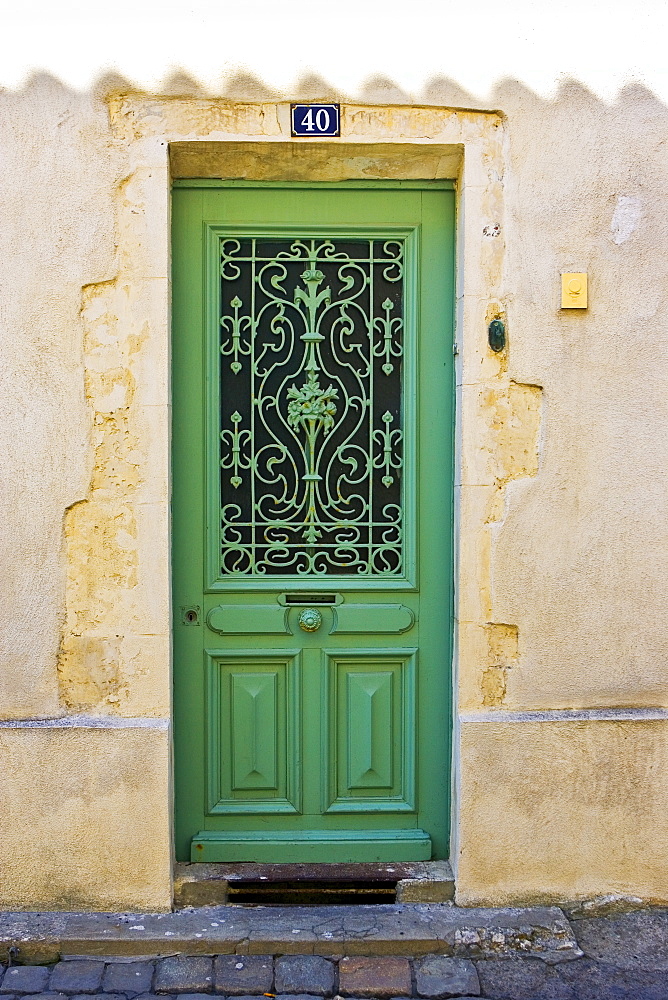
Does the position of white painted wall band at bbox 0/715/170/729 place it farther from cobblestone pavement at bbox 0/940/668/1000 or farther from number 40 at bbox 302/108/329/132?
number 40 at bbox 302/108/329/132

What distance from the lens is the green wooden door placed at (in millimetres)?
3723

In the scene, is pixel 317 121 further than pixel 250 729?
No

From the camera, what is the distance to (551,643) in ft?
11.9

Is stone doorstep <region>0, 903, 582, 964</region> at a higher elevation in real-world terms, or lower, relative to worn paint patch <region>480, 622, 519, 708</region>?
lower

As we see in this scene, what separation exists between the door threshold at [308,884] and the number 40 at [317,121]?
9.33 ft

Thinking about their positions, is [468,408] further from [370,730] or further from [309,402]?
[370,730]

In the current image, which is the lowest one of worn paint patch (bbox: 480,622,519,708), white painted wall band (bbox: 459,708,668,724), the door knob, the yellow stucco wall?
the yellow stucco wall

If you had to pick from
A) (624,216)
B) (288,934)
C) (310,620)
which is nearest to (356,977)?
(288,934)

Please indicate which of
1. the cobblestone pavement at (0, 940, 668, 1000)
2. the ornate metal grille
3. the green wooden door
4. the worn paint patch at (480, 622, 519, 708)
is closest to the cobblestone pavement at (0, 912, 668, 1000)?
the cobblestone pavement at (0, 940, 668, 1000)

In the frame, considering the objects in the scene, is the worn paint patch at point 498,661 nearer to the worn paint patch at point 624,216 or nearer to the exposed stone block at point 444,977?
the exposed stone block at point 444,977

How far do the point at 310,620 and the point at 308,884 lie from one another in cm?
103

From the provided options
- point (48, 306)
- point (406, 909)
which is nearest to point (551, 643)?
point (406, 909)

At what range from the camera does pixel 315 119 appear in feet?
11.5

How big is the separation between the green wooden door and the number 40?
10.8 inches
